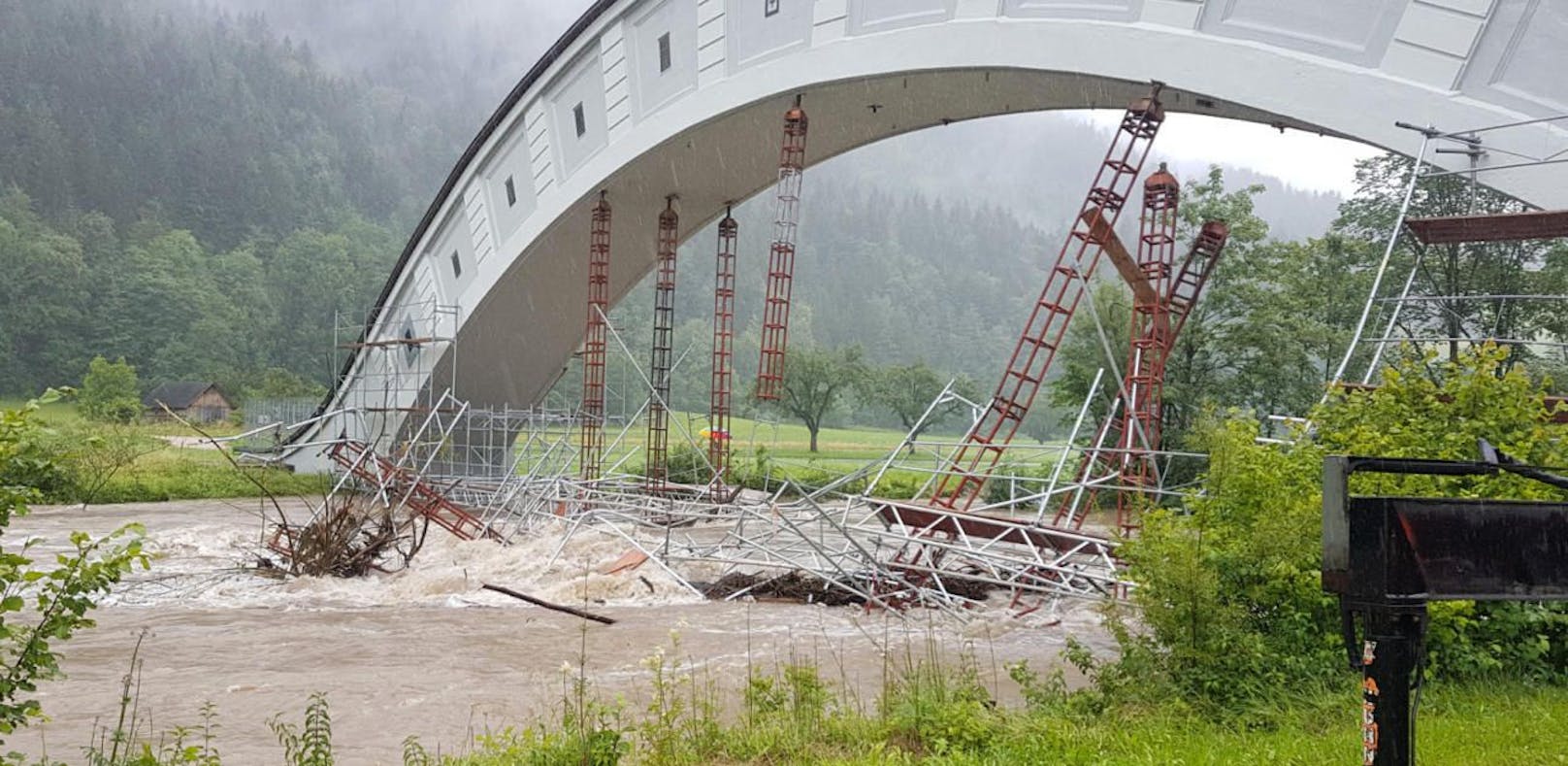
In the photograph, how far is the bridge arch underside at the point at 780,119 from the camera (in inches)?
431

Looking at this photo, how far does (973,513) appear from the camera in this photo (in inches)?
513

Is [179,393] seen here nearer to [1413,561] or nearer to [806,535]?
[806,535]

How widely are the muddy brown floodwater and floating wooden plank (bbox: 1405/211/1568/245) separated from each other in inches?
161

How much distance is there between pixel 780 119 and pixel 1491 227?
36.2 ft

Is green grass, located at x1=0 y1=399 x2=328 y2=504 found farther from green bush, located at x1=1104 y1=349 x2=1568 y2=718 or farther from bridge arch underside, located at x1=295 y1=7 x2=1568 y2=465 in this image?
green bush, located at x1=1104 y1=349 x2=1568 y2=718

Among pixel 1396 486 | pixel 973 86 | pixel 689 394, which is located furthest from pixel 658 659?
pixel 689 394

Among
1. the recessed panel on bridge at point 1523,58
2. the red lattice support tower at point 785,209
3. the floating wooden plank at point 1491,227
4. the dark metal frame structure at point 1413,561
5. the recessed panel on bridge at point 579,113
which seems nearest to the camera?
the dark metal frame structure at point 1413,561

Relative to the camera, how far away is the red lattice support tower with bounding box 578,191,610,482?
21.9m

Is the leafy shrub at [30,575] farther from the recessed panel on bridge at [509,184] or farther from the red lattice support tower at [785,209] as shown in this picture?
the recessed panel on bridge at [509,184]

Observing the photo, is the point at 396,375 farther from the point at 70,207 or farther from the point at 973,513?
the point at 70,207

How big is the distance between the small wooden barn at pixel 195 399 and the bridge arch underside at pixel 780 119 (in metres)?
31.2

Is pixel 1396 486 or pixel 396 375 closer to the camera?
pixel 1396 486

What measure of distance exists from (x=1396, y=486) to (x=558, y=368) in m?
22.5

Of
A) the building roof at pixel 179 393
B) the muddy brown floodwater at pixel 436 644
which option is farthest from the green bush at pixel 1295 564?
the building roof at pixel 179 393
